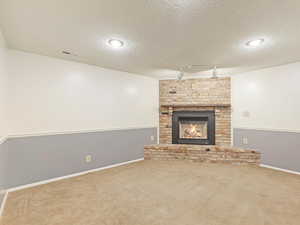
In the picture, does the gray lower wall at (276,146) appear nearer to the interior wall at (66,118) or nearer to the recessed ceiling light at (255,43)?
the recessed ceiling light at (255,43)

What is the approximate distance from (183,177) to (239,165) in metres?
1.66

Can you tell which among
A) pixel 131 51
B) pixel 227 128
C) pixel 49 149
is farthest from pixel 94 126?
pixel 227 128

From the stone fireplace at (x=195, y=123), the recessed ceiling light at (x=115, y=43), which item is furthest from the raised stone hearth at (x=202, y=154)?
the recessed ceiling light at (x=115, y=43)

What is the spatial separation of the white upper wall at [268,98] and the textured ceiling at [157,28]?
0.48 m

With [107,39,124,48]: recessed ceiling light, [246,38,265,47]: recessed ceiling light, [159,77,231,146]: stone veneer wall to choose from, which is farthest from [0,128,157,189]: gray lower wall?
[246,38,265,47]: recessed ceiling light

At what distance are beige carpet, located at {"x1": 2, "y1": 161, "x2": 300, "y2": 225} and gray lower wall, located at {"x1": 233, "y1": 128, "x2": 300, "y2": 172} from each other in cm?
32

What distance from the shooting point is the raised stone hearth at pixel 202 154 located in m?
3.77

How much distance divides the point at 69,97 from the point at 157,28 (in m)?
2.13

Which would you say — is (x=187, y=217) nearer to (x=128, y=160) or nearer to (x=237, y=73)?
(x=128, y=160)

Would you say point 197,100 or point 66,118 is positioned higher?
point 197,100

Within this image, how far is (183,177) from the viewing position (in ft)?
9.78

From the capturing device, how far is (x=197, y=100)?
14.3 feet

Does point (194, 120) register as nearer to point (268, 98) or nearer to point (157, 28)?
point (268, 98)

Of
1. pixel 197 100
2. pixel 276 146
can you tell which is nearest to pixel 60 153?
pixel 197 100
